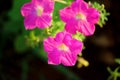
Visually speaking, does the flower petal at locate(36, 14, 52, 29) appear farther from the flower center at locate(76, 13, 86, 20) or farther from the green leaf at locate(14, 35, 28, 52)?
the green leaf at locate(14, 35, 28, 52)

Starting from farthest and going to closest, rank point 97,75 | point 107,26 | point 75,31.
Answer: point 97,75
point 107,26
point 75,31

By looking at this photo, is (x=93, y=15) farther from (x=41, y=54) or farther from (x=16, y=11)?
(x=41, y=54)

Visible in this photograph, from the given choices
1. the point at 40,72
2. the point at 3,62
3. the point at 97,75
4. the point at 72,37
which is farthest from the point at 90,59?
the point at 72,37

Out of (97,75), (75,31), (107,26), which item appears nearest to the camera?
(75,31)

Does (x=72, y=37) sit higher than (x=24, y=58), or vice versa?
(x=72, y=37)

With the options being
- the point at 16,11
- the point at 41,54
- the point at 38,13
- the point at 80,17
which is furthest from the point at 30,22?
the point at 41,54

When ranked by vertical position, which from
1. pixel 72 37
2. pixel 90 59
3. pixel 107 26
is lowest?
pixel 90 59

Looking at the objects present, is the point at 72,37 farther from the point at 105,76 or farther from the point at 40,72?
the point at 40,72

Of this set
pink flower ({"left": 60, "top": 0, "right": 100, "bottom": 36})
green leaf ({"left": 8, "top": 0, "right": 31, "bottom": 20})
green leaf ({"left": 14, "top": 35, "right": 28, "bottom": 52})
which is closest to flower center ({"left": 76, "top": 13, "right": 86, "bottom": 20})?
pink flower ({"left": 60, "top": 0, "right": 100, "bottom": 36})
